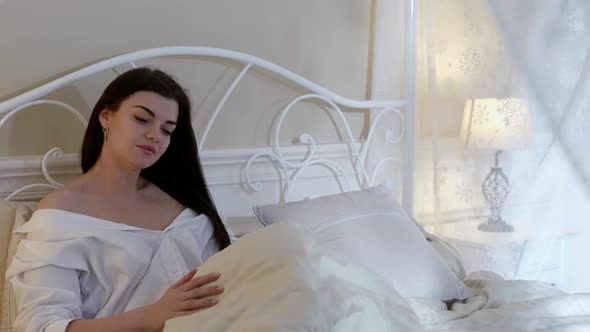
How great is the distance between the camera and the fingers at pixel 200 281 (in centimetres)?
123

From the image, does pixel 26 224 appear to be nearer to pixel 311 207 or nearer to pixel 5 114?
pixel 5 114

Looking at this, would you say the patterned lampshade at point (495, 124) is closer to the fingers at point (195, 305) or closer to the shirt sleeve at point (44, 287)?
the fingers at point (195, 305)

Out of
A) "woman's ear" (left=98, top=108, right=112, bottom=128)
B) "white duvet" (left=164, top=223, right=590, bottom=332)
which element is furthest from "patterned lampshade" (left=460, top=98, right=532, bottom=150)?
"woman's ear" (left=98, top=108, right=112, bottom=128)

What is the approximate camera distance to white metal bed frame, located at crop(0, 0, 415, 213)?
5.67 ft

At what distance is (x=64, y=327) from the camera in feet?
4.03

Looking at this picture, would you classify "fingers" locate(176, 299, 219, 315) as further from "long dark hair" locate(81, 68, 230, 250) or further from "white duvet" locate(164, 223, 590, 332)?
"long dark hair" locate(81, 68, 230, 250)

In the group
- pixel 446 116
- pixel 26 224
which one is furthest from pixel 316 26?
pixel 26 224

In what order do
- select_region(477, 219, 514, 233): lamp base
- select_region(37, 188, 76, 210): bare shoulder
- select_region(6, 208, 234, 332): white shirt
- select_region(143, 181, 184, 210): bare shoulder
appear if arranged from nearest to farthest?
1. select_region(6, 208, 234, 332): white shirt
2. select_region(37, 188, 76, 210): bare shoulder
3. select_region(143, 181, 184, 210): bare shoulder
4. select_region(477, 219, 514, 233): lamp base

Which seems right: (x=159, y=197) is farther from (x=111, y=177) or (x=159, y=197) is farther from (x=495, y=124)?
(x=495, y=124)

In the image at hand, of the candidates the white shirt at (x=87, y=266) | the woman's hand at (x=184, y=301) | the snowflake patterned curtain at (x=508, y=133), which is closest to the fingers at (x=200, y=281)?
the woman's hand at (x=184, y=301)

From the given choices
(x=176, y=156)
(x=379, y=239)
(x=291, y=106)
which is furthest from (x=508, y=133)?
(x=176, y=156)

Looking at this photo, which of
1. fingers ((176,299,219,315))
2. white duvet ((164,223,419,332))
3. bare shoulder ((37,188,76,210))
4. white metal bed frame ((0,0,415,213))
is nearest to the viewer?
white duvet ((164,223,419,332))

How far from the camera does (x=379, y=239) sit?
5.77 ft

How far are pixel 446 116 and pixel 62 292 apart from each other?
4.43 feet
